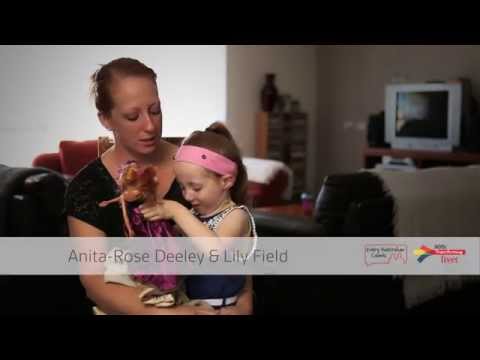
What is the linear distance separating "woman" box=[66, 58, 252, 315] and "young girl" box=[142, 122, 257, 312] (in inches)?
1.2

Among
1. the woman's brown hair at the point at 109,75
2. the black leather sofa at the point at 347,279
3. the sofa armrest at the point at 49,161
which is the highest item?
the woman's brown hair at the point at 109,75

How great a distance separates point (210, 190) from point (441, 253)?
68cm

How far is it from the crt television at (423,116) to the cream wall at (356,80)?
326 mm

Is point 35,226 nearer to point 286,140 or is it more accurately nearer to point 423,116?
point 423,116

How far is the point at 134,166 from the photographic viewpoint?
1.08 meters

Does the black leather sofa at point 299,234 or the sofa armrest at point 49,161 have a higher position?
the sofa armrest at point 49,161

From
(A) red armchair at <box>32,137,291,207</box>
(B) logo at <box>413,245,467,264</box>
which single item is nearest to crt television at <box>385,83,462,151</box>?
(B) logo at <box>413,245,467,264</box>

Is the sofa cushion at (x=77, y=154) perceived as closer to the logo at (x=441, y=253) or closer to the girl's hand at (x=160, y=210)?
the girl's hand at (x=160, y=210)

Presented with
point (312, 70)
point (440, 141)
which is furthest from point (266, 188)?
point (312, 70)

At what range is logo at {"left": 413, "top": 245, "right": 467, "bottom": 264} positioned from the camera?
1416 millimetres

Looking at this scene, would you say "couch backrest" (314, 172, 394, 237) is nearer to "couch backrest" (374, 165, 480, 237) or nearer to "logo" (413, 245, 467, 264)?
"couch backrest" (374, 165, 480, 237)

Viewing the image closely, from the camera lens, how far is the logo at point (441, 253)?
142 centimetres

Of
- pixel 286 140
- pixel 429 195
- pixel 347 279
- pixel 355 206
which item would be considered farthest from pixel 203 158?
pixel 286 140

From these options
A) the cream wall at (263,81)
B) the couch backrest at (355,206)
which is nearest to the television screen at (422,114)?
the cream wall at (263,81)
